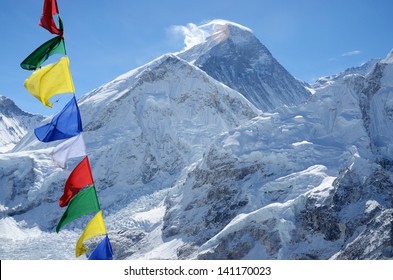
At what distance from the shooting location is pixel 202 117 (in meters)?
132

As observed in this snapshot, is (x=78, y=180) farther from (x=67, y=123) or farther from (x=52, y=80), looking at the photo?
(x=52, y=80)

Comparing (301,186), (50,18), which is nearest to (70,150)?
(50,18)

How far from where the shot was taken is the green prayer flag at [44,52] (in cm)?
1435

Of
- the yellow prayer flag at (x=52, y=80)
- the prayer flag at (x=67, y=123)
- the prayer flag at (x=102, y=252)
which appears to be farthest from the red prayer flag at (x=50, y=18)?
the prayer flag at (x=102, y=252)

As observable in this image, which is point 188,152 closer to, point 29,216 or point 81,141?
point 29,216

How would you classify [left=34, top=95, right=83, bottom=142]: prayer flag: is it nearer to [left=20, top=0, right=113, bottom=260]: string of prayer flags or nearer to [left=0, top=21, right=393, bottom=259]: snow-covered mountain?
[left=20, top=0, right=113, bottom=260]: string of prayer flags

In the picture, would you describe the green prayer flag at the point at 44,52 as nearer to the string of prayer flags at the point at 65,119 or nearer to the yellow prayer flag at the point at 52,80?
the string of prayer flags at the point at 65,119

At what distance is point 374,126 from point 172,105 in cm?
5401

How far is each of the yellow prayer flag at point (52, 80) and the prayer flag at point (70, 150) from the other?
4.02 feet

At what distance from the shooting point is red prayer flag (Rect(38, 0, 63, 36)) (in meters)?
14.4

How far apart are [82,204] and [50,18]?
15.0 feet

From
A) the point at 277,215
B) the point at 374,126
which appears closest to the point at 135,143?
the point at 374,126

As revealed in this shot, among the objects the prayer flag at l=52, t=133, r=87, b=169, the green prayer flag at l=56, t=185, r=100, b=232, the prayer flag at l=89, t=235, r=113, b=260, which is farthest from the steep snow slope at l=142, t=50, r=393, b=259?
the green prayer flag at l=56, t=185, r=100, b=232

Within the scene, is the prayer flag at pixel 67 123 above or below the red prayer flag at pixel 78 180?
above
